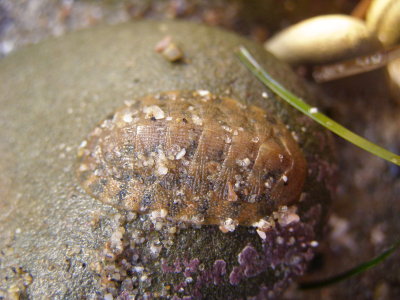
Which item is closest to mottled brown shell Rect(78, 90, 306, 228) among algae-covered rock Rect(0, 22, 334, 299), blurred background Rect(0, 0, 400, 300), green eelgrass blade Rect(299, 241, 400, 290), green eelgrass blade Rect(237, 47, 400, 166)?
algae-covered rock Rect(0, 22, 334, 299)

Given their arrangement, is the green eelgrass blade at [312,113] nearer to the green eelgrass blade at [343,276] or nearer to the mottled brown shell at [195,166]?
the mottled brown shell at [195,166]

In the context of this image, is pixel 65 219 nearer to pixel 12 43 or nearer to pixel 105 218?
pixel 105 218

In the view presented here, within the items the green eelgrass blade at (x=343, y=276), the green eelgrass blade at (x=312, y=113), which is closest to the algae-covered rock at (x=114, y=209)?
the green eelgrass blade at (x=312, y=113)

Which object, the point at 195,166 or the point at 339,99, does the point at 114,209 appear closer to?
the point at 195,166

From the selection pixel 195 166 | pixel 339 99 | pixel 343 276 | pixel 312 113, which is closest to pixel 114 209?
pixel 195 166

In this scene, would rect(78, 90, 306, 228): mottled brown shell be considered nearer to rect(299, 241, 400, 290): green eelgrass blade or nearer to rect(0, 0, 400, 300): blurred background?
rect(299, 241, 400, 290): green eelgrass blade

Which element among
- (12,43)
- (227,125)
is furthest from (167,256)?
(12,43)

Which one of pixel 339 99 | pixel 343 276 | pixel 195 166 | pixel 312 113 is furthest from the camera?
pixel 339 99
